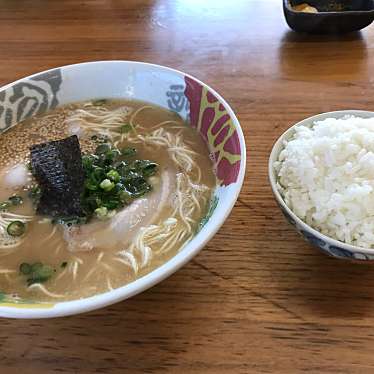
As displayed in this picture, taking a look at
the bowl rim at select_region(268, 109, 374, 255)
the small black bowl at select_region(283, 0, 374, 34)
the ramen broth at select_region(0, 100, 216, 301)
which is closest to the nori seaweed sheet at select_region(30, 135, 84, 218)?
the ramen broth at select_region(0, 100, 216, 301)

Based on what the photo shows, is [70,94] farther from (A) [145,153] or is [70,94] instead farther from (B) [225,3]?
(B) [225,3]

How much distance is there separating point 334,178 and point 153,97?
75 centimetres

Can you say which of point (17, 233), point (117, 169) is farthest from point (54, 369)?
point (117, 169)

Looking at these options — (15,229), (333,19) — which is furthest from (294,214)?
(333,19)

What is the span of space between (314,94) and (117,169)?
94 cm

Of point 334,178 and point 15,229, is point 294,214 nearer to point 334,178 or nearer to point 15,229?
point 334,178

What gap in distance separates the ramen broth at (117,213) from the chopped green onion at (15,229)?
2 centimetres

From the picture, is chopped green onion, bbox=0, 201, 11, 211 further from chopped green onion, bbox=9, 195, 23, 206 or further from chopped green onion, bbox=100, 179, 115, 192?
chopped green onion, bbox=100, 179, 115, 192

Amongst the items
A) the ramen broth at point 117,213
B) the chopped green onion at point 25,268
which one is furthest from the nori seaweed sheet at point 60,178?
the chopped green onion at point 25,268

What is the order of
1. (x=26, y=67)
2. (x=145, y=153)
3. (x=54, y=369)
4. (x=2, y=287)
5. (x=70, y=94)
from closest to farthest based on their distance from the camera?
(x=54, y=369), (x=2, y=287), (x=145, y=153), (x=70, y=94), (x=26, y=67)

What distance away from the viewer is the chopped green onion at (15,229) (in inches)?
50.3

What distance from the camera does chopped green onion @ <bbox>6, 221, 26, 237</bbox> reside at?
1.28m

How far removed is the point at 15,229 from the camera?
1281mm

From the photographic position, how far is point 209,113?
1420 mm
